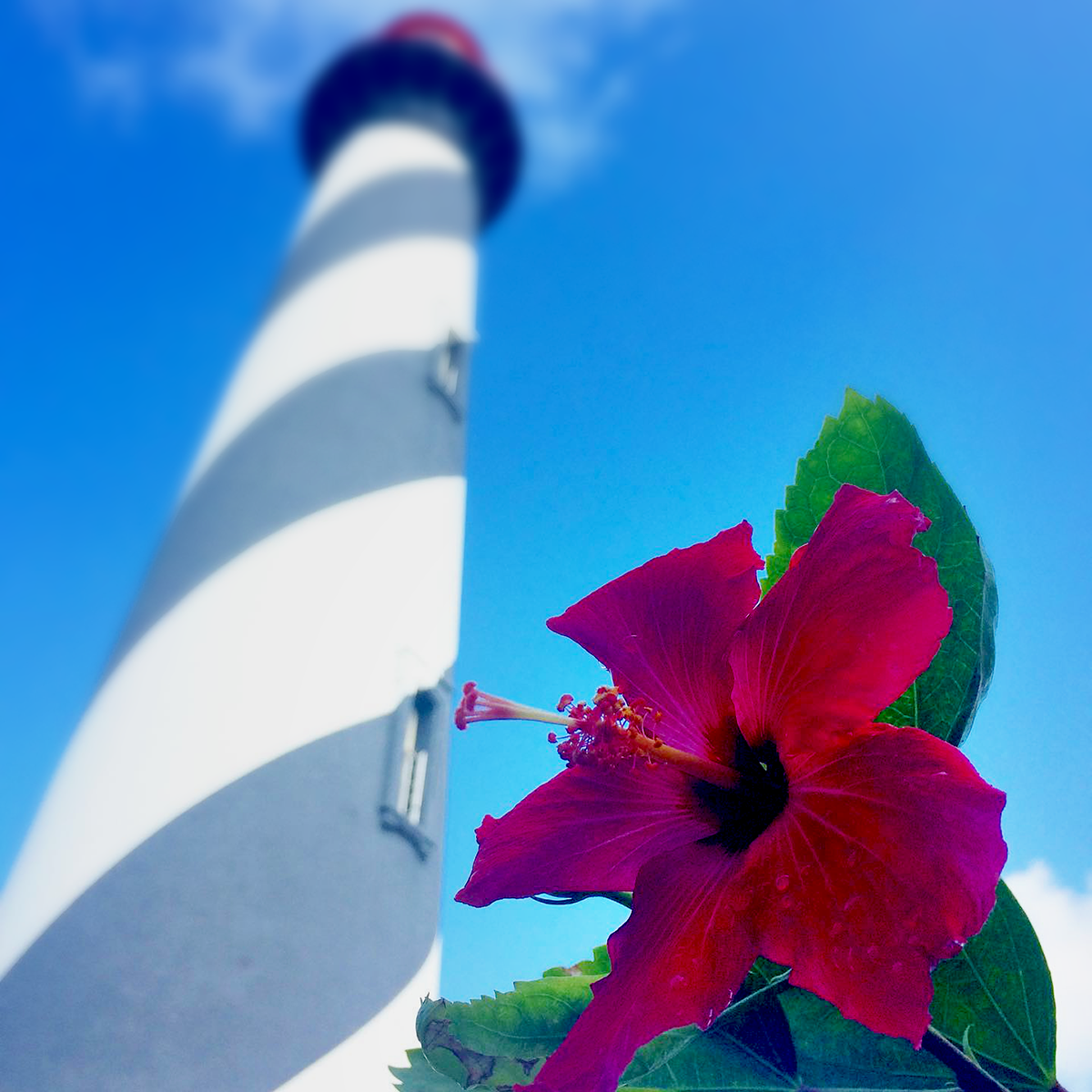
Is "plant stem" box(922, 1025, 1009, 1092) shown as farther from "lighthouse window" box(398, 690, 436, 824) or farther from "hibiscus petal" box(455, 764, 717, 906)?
"lighthouse window" box(398, 690, 436, 824)

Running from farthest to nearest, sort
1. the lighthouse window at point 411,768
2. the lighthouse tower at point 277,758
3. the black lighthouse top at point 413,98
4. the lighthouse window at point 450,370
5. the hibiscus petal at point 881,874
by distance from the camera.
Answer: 1. the black lighthouse top at point 413,98
2. the lighthouse window at point 450,370
3. the lighthouse window at point 411,768
4. the lighthouse tower at point 277,758
5. the hibiscus petal at point 881,874

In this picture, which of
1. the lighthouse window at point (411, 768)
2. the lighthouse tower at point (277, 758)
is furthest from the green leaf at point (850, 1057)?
the lighthouse window at point (411, 768)

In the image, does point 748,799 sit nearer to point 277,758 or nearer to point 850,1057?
point 850,1057

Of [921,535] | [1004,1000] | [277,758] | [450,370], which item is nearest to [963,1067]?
[1004,1000]

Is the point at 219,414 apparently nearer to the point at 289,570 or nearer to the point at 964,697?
the point at 289,570

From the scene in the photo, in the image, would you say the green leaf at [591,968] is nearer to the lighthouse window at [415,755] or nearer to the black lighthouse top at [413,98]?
the lighthouse window at [415,755]

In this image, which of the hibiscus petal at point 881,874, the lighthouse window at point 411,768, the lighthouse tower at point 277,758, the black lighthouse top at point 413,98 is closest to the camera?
the hibiscus petal at point 881,874

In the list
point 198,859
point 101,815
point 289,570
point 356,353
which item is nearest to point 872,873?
point 198,859
